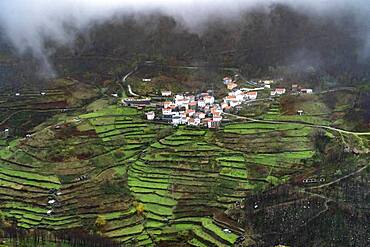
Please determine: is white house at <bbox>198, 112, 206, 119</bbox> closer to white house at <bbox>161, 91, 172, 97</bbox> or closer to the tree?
white house at <bbox>161, 91, 172, 97</bbox>

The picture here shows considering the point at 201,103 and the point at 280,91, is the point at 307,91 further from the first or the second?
the point at 201,103

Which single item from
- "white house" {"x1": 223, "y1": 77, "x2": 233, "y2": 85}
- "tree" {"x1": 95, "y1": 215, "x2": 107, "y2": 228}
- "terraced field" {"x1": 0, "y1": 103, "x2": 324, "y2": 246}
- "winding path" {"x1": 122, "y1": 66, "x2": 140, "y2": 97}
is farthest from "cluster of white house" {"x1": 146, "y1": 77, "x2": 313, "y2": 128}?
"tree" {"x1": 95, "y1": 215, "x2": 107, "y2": 228}

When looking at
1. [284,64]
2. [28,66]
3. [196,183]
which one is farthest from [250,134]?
[28,66]

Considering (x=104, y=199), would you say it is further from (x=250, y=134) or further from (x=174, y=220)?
(x=250, y=134)

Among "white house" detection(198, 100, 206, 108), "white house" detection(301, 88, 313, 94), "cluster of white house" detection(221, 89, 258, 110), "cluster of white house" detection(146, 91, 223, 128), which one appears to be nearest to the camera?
"cluster of white house" detection(146, 91, 223, 128)

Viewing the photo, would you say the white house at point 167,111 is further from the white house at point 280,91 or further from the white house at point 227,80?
the white house at point 227,80

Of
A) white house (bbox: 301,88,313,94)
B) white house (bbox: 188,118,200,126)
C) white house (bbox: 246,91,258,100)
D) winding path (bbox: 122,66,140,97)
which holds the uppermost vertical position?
white house (bbox: 301,88,313,94)

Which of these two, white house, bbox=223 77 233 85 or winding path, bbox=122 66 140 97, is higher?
white house, bbox=223 77 233 85
